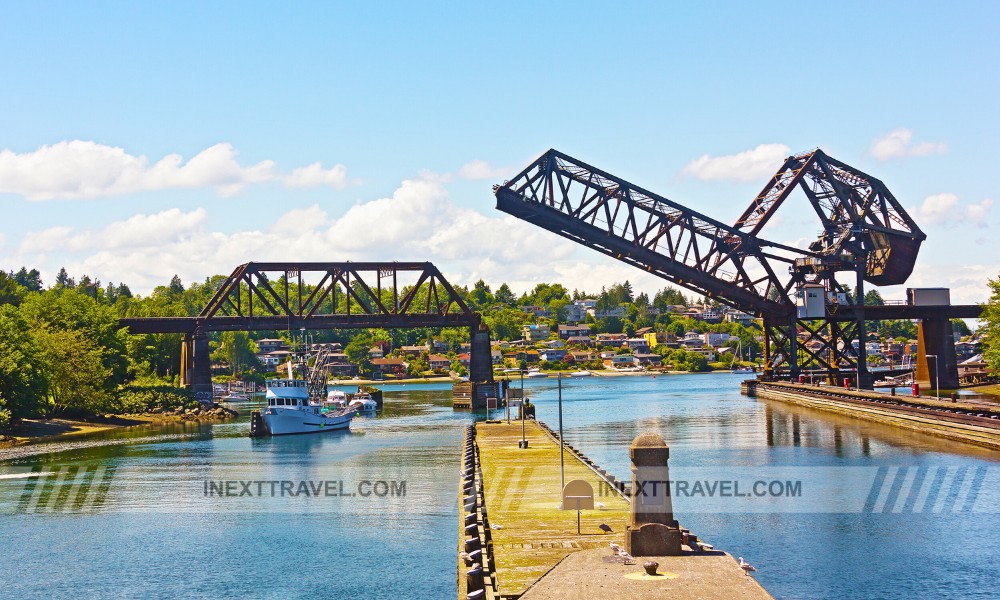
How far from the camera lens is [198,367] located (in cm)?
10769

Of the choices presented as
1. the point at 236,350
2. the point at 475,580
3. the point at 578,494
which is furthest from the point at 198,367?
the point at 475,580

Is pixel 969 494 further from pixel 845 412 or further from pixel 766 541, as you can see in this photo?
pixel 845 412

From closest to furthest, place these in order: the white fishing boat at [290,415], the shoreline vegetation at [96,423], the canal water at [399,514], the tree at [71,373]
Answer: the canal water at [399,514], the shoreline vegetation at [96,423], the white fishing boat at [290,415], the tree at [71,373]

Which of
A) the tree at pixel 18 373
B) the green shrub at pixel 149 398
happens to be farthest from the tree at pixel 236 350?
the tree at pixel 18 373

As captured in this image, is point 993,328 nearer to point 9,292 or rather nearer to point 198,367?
point 198,367

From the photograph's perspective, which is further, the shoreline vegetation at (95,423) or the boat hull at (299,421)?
the boat hull at (299,421)

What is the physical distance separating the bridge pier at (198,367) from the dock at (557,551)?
70.5 metres

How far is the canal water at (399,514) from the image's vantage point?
2888 centimetres

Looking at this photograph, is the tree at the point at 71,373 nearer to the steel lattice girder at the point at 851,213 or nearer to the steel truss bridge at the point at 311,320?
the steel truss bridge at the point at 311,320

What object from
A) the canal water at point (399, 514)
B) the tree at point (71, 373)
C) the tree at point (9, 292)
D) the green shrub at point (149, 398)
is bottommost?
the canal water at point (399, 514)

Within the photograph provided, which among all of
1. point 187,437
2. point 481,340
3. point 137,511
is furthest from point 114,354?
point 137,511

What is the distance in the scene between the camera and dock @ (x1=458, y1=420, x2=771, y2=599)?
1830cm

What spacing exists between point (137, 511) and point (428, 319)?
6690cm

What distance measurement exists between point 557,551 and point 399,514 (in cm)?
1637
